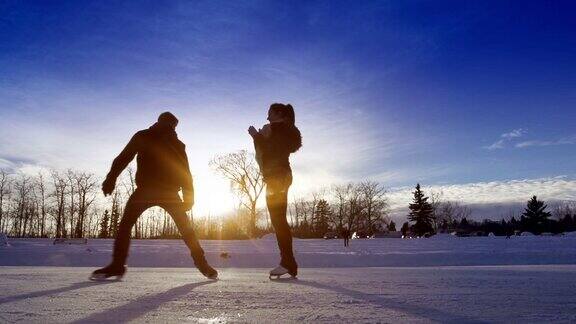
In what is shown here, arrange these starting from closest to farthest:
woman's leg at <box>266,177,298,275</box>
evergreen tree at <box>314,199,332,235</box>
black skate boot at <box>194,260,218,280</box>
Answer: black skate boot at <box>194,260,218,280</box> → woman's leg at <box>266,177,298,275</box> → evergreen tree at <box>314,199,332,235</box>

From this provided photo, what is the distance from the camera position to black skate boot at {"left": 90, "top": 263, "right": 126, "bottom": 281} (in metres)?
4.12

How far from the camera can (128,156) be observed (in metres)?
4.74

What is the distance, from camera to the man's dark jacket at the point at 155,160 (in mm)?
4750

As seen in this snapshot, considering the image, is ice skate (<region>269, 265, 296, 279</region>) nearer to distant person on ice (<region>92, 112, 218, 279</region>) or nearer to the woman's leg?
the woman's leg

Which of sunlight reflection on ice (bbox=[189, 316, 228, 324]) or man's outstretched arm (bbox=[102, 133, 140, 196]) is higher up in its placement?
man's outstretched arm (bbox=[102, 133, 140, 196])

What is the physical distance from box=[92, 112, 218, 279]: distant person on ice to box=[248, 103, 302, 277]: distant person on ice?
0.92 m

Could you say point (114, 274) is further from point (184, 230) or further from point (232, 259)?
point (232, 259)

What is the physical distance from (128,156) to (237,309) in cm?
319

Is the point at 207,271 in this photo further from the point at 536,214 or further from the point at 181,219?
the point at 536,214

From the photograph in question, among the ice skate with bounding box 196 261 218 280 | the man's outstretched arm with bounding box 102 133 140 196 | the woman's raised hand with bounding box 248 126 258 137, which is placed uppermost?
the woman's raised hand with bounding box 248 126 258 137

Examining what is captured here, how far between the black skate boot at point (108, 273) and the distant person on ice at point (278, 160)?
1.64 meters

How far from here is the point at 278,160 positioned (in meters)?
4.56

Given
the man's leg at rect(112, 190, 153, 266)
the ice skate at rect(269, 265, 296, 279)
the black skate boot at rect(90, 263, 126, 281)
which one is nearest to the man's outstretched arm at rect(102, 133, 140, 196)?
the man's leg at rect(112, 190, 153, 266)

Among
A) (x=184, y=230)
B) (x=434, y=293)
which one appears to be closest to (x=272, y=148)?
(x=184, y=230)
